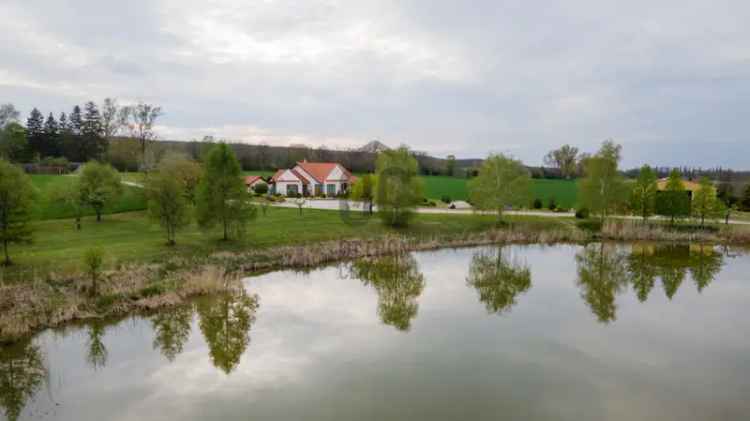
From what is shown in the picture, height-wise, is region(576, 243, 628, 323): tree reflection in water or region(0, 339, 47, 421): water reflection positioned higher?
region(576, 243, 628, 323): tree reflection in water

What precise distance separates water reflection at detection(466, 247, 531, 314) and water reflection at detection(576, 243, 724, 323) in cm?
264

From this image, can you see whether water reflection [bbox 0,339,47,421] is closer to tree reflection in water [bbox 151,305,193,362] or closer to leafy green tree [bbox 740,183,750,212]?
tree reflection in water [bbox 151,305,193,362]

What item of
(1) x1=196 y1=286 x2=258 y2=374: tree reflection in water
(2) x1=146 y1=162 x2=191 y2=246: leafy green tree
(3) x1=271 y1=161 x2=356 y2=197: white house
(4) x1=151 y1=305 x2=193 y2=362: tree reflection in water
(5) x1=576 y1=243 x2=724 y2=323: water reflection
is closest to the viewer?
(1) x1=196 y1=286 x2=258 y2=374: tree reflection in water

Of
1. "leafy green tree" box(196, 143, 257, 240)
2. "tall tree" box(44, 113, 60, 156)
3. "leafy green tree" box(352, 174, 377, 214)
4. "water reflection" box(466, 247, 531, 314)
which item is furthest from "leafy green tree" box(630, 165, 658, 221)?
"tall tree" box(44, 113, 60, 156)

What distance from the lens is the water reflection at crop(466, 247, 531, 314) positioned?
18.0 metres

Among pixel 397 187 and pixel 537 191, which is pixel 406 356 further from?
pixel 537 191

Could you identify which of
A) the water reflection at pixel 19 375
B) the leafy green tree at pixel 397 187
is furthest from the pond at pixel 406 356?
the leafy green tree at pixel 397 187

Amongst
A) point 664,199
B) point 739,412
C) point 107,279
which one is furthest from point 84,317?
point 664,199

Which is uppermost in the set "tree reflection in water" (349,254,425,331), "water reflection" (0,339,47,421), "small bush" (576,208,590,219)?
"small bush" (576,208,590,219)

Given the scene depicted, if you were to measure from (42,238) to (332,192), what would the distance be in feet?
116

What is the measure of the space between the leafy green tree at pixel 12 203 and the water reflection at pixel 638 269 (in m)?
23.1

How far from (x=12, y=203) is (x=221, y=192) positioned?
8671 millimetres

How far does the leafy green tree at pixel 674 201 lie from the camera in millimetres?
35469

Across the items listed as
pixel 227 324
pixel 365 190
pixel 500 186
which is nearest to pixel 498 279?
pixel 227 324
